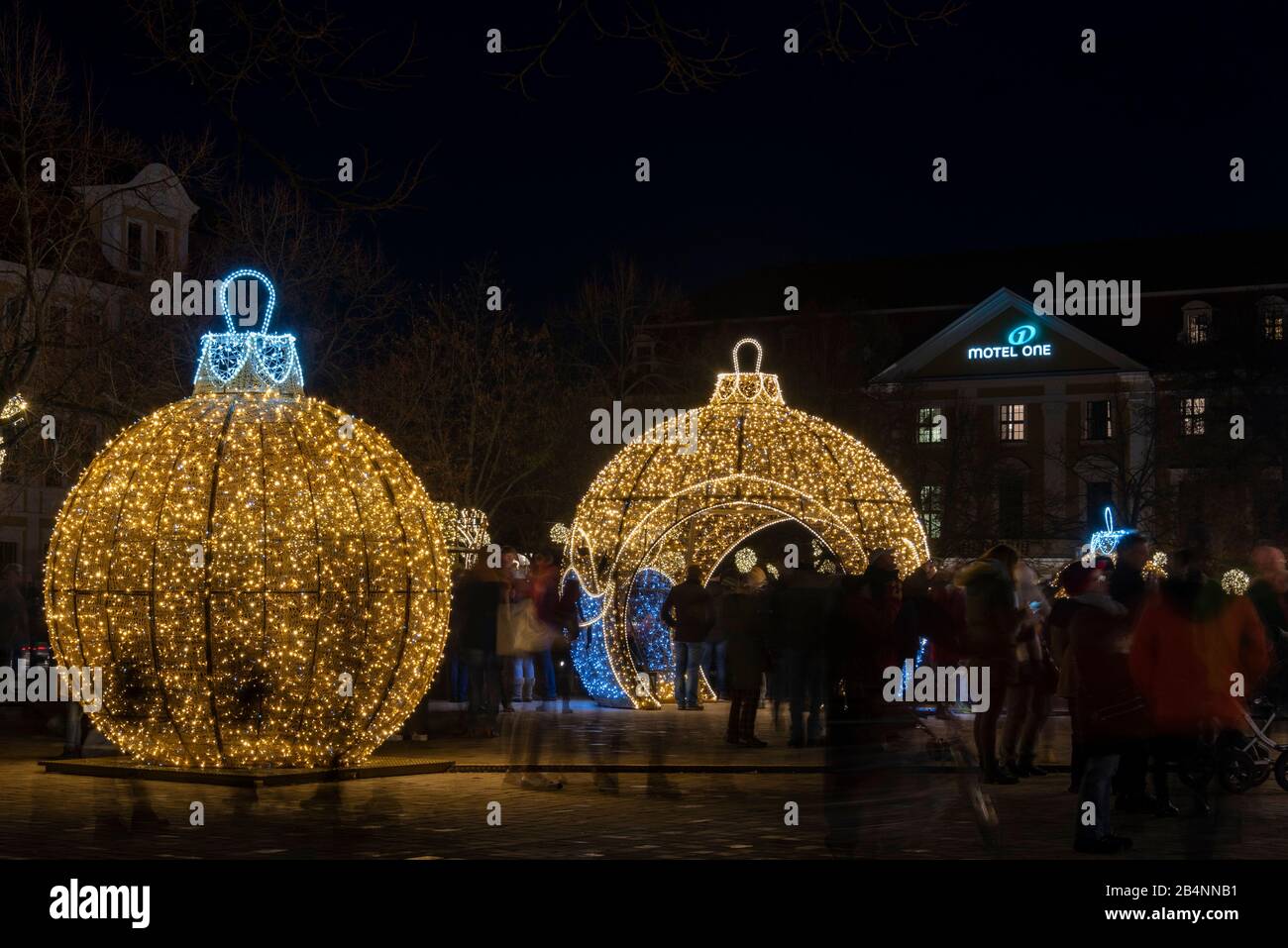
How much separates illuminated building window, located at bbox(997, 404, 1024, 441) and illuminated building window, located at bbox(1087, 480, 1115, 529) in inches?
141

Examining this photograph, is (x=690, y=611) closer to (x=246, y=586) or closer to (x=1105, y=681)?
(x=246, y=586)

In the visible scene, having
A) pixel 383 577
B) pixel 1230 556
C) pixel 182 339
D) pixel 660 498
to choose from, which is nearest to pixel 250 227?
pixel 182 339

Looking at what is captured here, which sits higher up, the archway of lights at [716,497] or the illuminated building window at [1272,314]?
the illuminated building window at [1272,314]

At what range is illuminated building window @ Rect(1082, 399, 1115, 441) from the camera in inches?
2566

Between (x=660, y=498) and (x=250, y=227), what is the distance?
1063cm

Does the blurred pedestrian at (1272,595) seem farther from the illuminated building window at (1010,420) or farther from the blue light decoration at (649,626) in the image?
the illuminated building window at (1010,420)

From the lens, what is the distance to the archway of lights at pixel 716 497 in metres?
24.9

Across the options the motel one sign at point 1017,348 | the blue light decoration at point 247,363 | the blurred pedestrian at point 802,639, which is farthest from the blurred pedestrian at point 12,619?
the motel one sign at point 1017,348

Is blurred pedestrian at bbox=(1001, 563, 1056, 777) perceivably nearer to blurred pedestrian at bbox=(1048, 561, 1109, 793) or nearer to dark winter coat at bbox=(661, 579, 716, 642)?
blurred pedestrian at bbox=(1048, 561, 1109, 793)

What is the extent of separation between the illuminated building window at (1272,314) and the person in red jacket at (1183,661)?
4210 centimetres

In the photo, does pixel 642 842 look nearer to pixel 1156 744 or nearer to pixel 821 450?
pixel 1156 744

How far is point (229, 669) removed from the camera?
48.6 feet

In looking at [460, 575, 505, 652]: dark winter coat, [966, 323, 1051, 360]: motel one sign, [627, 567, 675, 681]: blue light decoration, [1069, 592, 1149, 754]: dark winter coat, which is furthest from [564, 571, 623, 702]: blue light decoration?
[966, 323, 1051, 360]: motel one sign

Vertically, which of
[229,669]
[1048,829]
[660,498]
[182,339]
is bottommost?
[1048,829]
